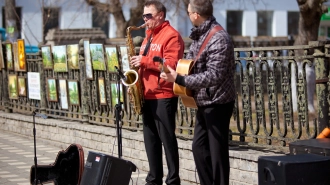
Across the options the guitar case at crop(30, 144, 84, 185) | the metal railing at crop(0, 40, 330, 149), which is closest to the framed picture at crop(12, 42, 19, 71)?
the metal railing at crop(0, 40, 330, 149)

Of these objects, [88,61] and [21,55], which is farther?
[21,55]

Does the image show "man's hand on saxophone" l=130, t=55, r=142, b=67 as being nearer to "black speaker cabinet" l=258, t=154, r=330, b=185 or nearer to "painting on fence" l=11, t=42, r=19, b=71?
"black speaker cabinet" l=258, t=154, r=330, b=185

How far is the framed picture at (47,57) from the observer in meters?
12.5

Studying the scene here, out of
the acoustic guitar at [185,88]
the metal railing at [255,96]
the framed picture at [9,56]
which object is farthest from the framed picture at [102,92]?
the acoustic guitar at [185,88]

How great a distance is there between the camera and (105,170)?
667 centimetres

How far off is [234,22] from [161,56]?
36.4 meters

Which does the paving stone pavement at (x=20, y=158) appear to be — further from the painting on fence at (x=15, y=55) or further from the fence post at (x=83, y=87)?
the painting on fence at (x=15, y=55)

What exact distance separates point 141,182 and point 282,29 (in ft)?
119

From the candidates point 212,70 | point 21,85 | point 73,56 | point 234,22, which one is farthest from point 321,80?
point 234,22

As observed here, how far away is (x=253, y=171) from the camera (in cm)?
765

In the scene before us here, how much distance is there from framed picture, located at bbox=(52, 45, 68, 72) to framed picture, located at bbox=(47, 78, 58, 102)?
0.27 metres

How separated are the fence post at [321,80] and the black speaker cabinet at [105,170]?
6.24ft

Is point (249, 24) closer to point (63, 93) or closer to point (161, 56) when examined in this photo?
point (63, 93)

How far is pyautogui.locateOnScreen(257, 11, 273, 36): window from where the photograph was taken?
4366 cm
